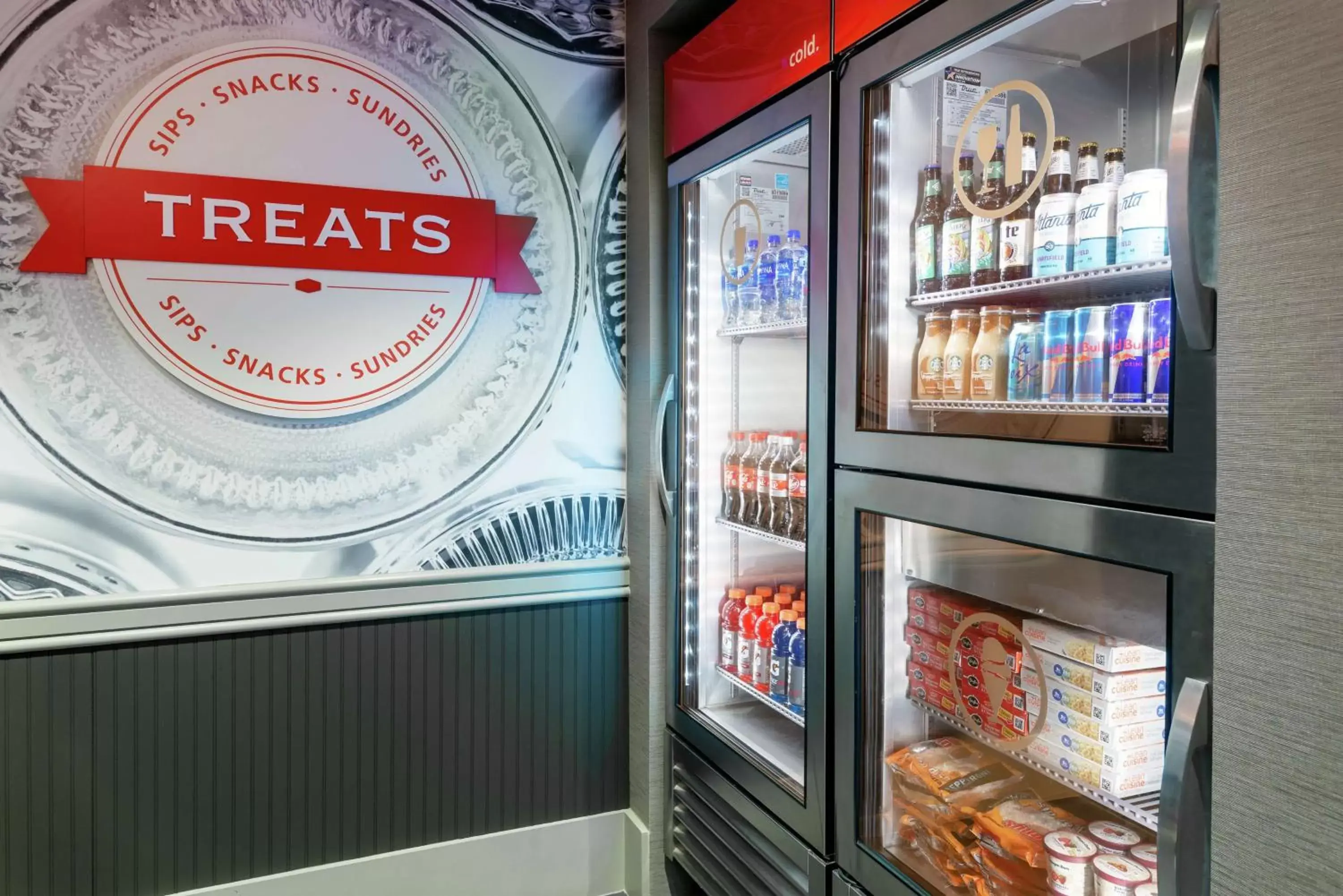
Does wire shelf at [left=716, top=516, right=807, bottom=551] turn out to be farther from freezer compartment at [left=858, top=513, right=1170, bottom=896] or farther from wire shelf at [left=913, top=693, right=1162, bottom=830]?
wire shelf at [left=913, top=693, right=1162, bottom=830]

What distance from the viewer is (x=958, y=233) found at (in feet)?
5.81

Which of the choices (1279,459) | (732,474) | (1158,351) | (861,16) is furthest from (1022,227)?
(732,474)

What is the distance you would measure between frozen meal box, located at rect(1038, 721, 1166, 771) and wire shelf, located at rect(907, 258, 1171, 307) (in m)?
0.74

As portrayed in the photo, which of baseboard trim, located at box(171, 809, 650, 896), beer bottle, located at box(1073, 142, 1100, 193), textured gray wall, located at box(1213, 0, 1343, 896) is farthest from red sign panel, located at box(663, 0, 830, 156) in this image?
baseboard trim, located at box(171, 809, 650, 896)

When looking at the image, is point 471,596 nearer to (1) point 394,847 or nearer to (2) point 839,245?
(1) point 394,847

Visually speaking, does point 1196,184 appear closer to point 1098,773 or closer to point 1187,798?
point 1187,798

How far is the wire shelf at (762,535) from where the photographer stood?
7.36 ft

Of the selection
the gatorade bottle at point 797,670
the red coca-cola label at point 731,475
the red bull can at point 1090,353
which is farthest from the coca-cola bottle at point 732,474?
the red bull can at point 1090,353

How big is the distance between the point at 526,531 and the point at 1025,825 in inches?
66.5

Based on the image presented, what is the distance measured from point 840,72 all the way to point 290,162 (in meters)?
1.56

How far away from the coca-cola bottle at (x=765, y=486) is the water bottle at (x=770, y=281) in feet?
1.05

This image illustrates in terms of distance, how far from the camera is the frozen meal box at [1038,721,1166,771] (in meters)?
1.48

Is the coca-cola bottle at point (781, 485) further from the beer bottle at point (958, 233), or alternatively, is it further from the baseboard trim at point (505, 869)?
the baseboard trim at point (505, 869)

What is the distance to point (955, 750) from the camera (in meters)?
1.91
